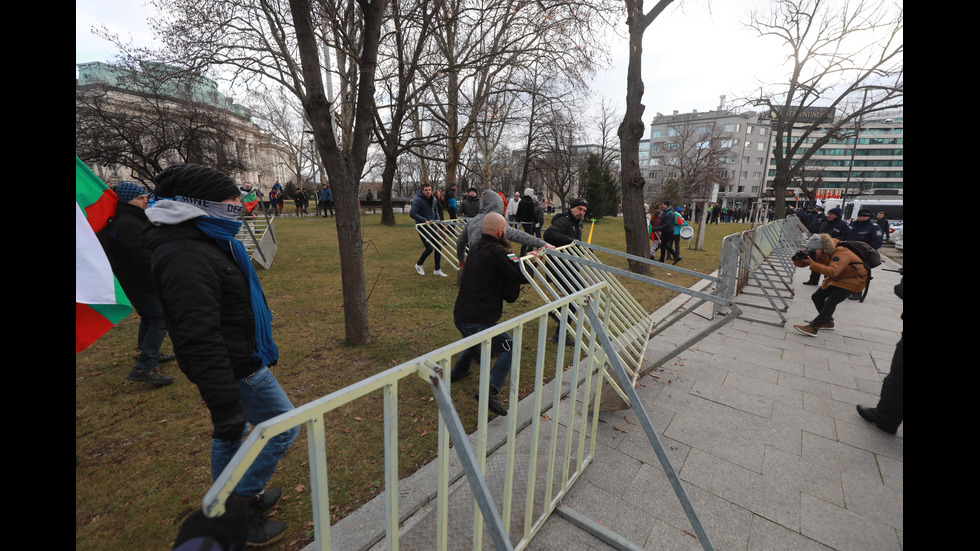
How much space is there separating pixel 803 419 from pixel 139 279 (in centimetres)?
632

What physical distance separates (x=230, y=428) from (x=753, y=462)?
3451mm

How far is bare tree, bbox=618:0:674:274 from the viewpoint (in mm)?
8500

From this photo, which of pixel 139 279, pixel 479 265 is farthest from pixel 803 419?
pixel 139 279

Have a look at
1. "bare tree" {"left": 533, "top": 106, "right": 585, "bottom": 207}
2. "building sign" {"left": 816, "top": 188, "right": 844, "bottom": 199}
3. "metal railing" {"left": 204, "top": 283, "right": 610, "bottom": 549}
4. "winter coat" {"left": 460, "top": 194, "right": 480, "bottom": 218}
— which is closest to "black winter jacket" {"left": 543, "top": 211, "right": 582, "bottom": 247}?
"metal railing" {"left": 204, "top": 283, "right": 610, "bottom": 549}

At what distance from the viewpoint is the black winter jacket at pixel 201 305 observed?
65.7 inches

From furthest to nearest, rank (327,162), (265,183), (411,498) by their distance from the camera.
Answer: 1. (265,183)
2. (327,162)
3. (411,498)

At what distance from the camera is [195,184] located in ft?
6.15

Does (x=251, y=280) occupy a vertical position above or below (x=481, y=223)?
below

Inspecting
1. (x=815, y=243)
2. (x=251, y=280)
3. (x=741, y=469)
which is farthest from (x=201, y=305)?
(x=815, y=243)

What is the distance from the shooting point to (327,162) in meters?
3.98

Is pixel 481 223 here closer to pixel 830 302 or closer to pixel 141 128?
pixel 830 302

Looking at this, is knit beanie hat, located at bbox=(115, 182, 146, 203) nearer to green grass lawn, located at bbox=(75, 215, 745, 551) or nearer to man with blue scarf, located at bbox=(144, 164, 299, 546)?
green grass lawn, located at bbox=(75, 215, 745, 551)

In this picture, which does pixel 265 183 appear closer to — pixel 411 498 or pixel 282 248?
pixel 282 248

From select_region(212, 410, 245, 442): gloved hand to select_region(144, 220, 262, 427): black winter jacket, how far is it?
13mm
